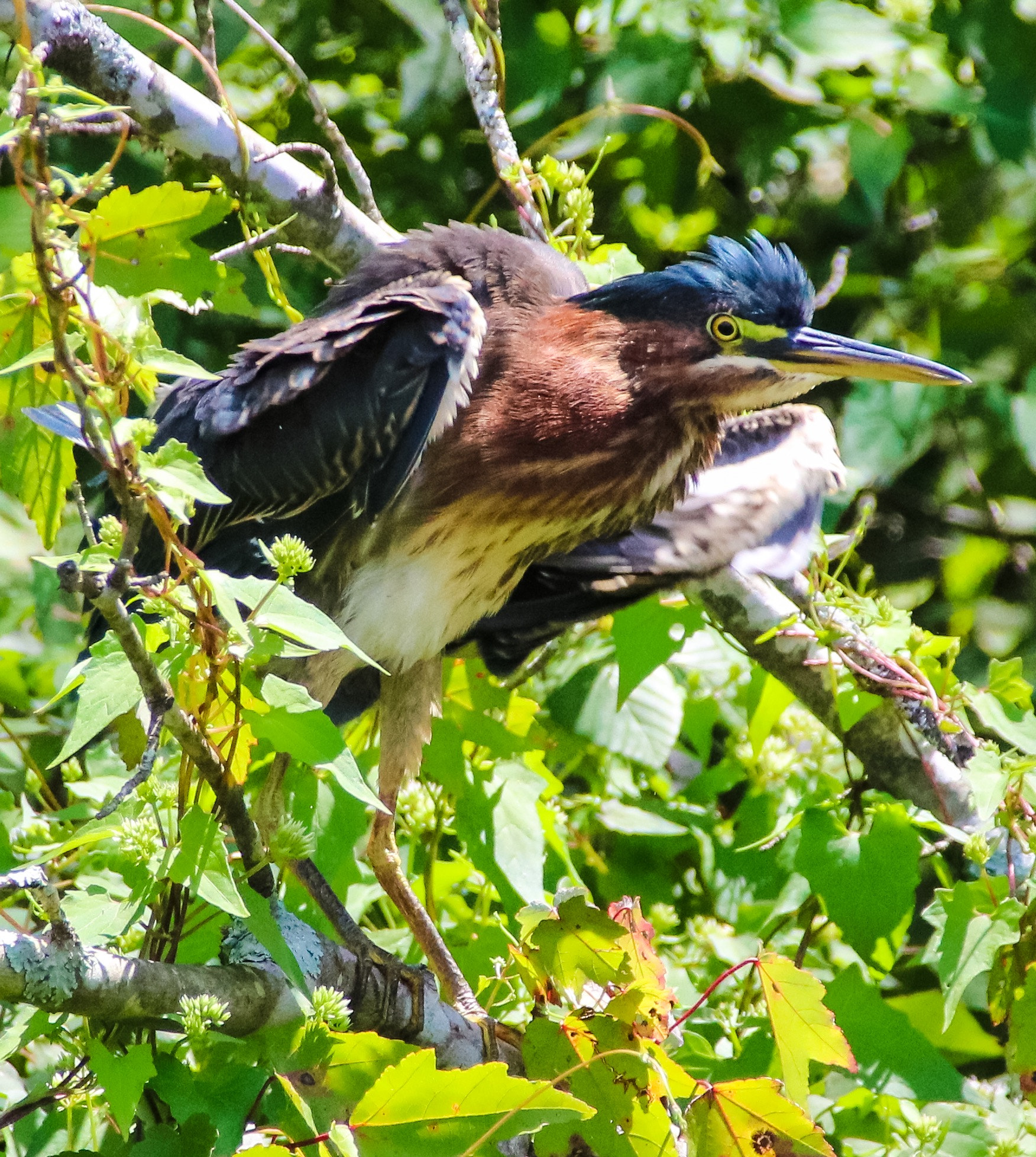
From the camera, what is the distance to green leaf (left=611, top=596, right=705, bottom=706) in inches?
93.1

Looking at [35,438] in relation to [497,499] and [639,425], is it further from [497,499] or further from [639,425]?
[639,425]

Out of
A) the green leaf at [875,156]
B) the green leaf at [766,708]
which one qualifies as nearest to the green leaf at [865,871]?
the green leaf at [766,708]

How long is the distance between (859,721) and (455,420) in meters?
0.92

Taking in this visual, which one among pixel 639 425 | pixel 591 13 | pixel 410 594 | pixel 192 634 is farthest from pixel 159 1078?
pixel 591 13

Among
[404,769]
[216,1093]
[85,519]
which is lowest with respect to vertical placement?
[404,769]

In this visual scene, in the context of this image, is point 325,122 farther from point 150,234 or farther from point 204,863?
point 204,863

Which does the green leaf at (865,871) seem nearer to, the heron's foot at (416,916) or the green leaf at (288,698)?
the heron's foot at (416,916)

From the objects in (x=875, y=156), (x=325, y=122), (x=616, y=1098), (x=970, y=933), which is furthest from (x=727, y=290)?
(x=616, y=1098)

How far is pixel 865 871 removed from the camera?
2.09m

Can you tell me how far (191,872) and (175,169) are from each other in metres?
1.98

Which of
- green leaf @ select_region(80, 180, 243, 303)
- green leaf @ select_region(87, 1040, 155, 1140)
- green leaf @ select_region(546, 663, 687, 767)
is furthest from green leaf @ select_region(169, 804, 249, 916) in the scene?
green leaf @ select_region(546, 663, 687, 767)

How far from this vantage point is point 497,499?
2.48 m

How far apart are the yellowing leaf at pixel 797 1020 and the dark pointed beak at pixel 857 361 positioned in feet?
3.83

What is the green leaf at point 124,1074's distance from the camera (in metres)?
1.44
